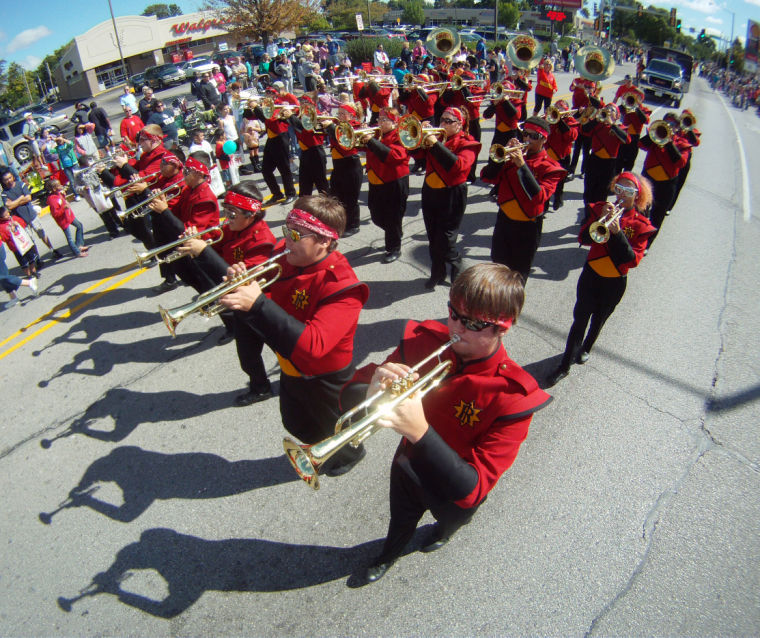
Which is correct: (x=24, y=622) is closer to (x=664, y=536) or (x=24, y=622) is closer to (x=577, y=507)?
(x=577, y=507)

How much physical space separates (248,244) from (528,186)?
2.78 metres

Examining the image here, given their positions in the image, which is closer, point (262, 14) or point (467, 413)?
point (467, 413)

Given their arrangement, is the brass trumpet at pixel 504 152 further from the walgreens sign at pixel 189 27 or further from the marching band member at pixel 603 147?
the walgreens sign at pixel 189 27

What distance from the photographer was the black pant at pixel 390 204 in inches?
248

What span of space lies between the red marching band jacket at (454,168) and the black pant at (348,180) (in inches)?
72.4

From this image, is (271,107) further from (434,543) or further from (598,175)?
(434,543)

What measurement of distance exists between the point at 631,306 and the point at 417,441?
5.10 meters

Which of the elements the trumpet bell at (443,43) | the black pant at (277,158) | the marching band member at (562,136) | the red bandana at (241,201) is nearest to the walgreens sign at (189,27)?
the trumpet bell at (443,43)

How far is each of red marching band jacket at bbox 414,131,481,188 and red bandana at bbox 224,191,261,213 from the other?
2467 millimetres

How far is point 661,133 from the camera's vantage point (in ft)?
21.0

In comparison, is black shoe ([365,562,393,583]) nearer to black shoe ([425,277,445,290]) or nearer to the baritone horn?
the baritone horn

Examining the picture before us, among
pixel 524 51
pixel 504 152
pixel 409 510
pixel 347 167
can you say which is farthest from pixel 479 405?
pixel 524 51

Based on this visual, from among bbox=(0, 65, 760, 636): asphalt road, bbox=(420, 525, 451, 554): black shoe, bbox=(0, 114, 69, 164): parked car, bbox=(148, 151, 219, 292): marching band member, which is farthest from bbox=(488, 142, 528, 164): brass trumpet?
bbox=(0, 114, 69, 164): parked car

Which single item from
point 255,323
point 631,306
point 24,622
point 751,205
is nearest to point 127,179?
point 255,323
